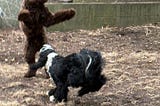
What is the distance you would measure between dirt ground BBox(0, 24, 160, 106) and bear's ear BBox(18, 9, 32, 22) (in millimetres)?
872

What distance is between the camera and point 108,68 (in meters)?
7.86

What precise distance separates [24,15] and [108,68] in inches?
69.9

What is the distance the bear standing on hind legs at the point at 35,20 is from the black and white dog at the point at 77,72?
3.06ft

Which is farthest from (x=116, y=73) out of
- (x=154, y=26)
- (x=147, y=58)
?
(x=154, y=26)

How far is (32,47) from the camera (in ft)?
23.6

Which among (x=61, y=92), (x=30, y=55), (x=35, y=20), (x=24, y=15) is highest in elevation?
(x=24, y=15)

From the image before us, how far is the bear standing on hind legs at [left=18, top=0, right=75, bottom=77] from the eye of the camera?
6.83m

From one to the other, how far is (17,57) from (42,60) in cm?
246

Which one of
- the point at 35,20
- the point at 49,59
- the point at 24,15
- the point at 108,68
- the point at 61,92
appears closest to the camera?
the point at 61,92

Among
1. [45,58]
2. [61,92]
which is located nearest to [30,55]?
[45,58]

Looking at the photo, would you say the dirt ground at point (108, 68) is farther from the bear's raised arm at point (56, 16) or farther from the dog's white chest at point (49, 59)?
the bear's raised arm at point (56, 16)

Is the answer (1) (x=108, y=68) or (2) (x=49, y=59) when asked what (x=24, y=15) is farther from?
(1) (x=108, y=68)

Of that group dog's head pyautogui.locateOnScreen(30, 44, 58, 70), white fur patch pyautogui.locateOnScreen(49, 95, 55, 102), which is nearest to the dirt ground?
white fur patch pyautogui.locateOnScreen(49, 95, 55, 102)

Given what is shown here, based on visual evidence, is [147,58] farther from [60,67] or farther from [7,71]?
[60,67]
